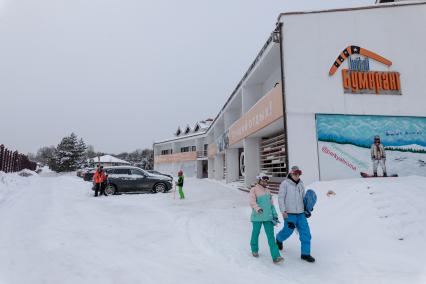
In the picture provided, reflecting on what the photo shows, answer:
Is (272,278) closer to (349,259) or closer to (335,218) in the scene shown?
(349,259)

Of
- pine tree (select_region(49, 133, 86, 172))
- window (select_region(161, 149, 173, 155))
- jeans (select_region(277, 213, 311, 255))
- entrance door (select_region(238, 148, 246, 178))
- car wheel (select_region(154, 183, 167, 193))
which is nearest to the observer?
jeans (select_region(277, 213, 311, 255))

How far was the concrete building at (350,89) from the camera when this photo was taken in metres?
12.4

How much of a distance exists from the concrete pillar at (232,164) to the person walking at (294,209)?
754 inches

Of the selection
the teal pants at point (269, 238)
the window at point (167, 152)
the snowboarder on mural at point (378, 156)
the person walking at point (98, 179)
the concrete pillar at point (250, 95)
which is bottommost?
the teal pants at point (269, 238)

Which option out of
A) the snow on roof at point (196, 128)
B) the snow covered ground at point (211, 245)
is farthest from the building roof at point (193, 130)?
the snow covered ground at point (211, 245)

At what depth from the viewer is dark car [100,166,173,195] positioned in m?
16.7

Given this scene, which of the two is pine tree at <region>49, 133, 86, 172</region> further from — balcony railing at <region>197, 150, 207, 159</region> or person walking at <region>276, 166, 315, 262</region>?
person walking at <region>276, 166, 315, 262</region>

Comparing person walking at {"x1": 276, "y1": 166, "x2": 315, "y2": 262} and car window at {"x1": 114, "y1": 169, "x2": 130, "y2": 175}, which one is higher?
car window at {"x1": 114, "y1": 169, "x2": 130, "y2": 175}

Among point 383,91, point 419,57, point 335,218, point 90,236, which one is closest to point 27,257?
point 90,236

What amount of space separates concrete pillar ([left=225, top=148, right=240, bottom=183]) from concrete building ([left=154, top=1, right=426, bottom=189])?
1125 cm

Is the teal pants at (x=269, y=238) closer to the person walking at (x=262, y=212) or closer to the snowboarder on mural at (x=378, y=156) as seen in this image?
the person walking at (x=262, y=212)

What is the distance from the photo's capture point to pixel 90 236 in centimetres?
669

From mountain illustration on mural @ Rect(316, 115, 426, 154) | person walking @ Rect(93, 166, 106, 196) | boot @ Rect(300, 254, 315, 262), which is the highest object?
mountain illustration on mural @ Rect(316, 115, 426, 154)

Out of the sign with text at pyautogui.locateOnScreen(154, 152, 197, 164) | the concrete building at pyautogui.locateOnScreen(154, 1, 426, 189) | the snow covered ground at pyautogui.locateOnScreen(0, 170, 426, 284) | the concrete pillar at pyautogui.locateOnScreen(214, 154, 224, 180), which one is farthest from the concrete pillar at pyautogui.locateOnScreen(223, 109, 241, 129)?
the snow covered ground at pyautogui.locateOnScreen(0, 170, 426, 284)
